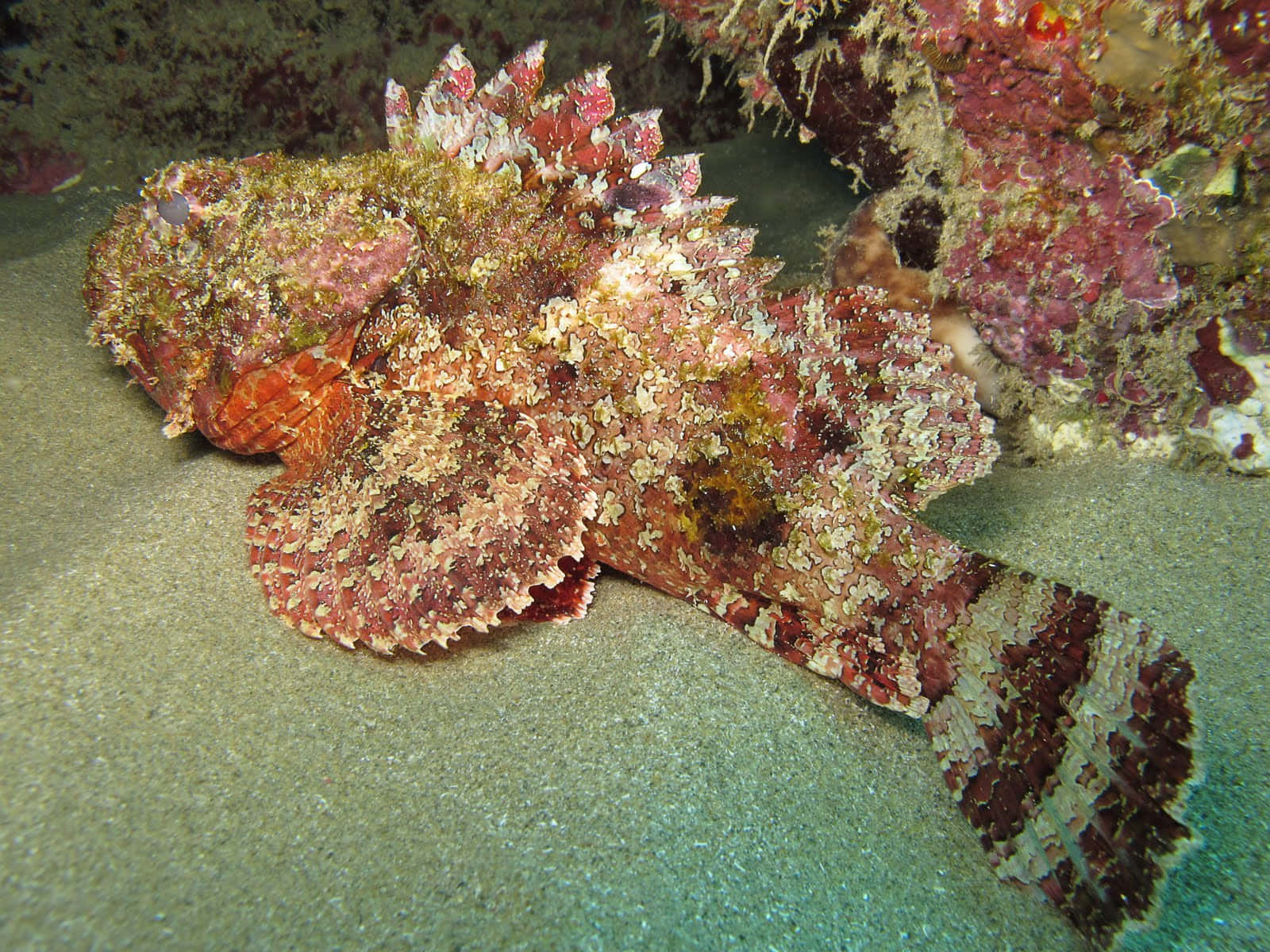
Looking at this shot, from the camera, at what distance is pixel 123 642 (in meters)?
2.69

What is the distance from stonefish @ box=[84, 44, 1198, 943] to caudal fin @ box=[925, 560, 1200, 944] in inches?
0.7

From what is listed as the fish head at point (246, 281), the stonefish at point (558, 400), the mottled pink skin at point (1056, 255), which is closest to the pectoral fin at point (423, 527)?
the stonefish at point (558, 400)

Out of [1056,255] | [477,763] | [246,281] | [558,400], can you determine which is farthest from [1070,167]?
[246,281]

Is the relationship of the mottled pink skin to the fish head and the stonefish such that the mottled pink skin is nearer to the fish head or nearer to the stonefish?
the stonefish

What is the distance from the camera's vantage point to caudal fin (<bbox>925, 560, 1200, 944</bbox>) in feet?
7.64

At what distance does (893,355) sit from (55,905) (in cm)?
328

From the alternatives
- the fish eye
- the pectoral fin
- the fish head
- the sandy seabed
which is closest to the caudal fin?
the sandy seabed

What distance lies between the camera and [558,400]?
10.5 feet

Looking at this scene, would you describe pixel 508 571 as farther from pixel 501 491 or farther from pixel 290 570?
pixel 290 570

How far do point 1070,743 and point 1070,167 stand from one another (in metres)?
2.56

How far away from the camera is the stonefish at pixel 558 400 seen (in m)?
2.93

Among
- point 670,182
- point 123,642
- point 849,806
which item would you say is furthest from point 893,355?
point 123,642

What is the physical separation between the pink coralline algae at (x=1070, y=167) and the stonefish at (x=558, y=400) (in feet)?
3.78

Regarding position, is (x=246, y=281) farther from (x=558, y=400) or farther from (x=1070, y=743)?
(x=1070, y=743)
